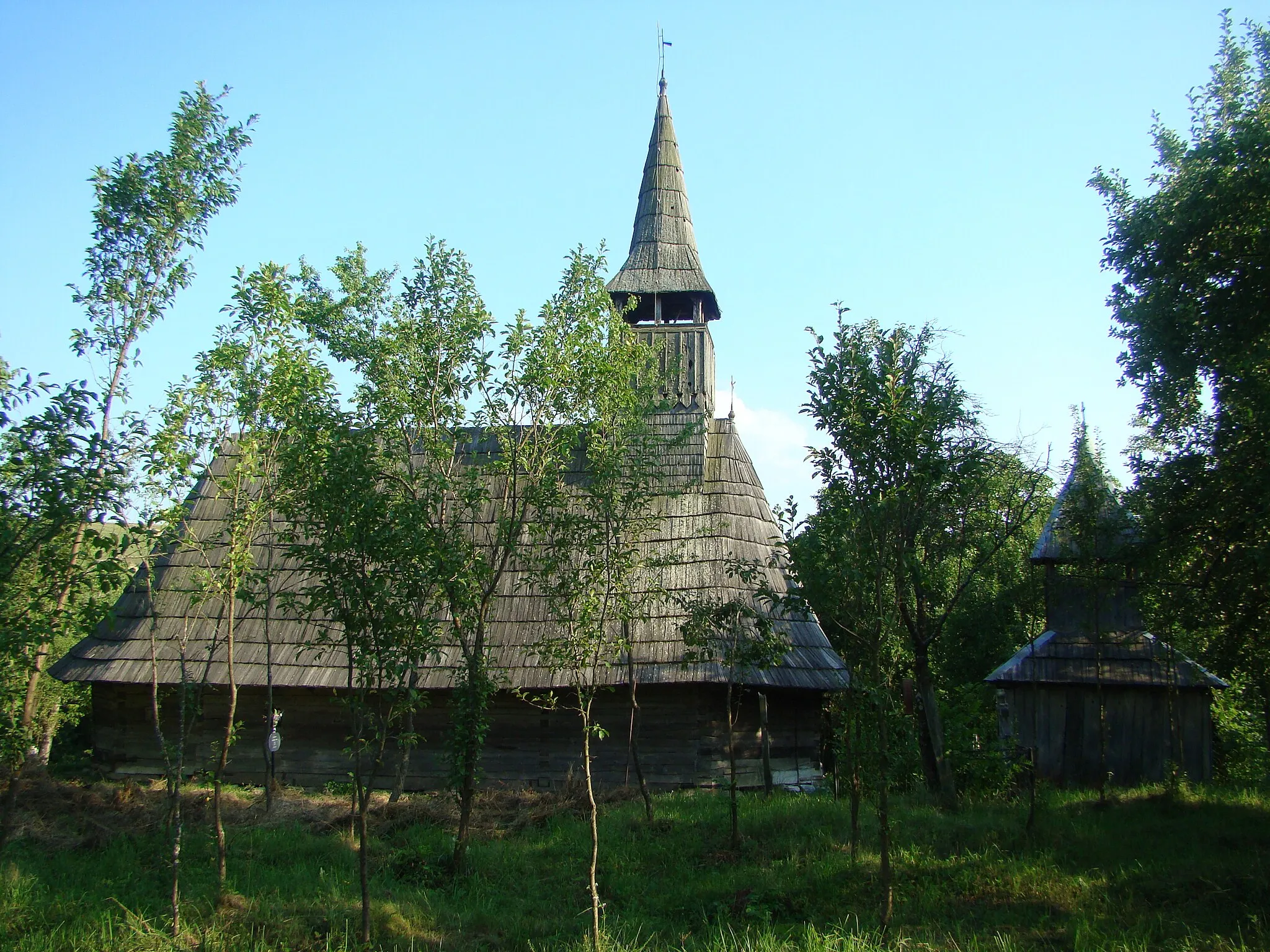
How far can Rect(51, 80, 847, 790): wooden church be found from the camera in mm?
15156

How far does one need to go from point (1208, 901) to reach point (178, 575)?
681 inches

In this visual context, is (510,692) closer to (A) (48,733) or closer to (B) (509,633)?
(B) (509,633)

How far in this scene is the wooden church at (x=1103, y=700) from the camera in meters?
15.1

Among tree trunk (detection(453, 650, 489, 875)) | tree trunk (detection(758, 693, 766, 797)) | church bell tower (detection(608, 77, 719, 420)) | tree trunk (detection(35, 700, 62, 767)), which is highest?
church bell tower (detection(608, 77, 719, 420))

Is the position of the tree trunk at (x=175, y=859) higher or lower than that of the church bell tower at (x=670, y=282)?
lower

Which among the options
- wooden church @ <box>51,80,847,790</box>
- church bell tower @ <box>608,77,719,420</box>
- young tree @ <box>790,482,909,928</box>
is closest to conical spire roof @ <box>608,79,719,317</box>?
church bell tower @ <box>608,77,719,420</box>

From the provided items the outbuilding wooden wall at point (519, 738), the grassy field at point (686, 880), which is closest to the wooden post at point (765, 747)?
the outbuilding wooden wall at point (519, 738)

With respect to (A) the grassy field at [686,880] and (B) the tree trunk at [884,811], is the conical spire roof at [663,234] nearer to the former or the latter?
(A) the grassy field at [686,880]

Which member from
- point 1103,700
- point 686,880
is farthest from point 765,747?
point 1103,700

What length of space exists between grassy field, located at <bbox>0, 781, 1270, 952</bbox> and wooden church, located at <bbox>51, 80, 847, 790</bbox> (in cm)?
244

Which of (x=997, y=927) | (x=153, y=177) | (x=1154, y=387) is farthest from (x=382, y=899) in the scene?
(x=1154, y=387)

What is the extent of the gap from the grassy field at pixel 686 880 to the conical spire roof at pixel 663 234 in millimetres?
13522

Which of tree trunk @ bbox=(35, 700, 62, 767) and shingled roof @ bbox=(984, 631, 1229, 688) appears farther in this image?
tree trunk @ bbox=(35, 700, 62, 767)

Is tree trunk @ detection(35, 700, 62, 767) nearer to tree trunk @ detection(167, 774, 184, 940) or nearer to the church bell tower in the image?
tree trunk @ detection(167, 774, 184, 940)
